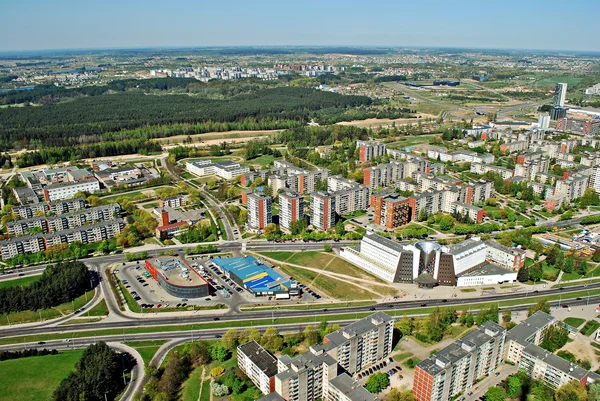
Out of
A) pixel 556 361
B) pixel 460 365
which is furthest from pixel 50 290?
pixel 556 361

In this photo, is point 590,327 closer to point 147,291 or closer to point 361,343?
point 361,343

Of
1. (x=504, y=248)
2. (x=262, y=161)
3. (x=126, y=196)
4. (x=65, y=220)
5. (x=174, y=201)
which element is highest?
(x=504, y=248)

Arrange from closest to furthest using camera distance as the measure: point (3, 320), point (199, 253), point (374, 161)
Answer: point (3, 320) < point (199, 253) < point (374, 161)

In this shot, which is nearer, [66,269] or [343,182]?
[66,269]

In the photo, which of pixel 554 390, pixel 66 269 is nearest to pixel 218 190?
pixel 66 269

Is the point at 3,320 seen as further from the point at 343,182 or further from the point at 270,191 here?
the point at 343,182

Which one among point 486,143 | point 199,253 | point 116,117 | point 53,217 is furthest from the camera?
point 116,117

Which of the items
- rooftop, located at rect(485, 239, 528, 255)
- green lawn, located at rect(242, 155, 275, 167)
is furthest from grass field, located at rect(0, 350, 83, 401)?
green lawn, located at rect(242, 155, 275, 167)
